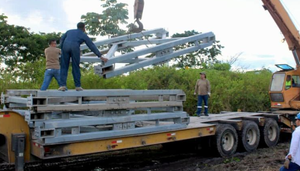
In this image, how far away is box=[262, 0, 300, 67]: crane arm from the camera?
1152cm

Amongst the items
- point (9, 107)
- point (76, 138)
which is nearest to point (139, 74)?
point (9, 107)

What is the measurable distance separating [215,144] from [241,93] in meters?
7.75

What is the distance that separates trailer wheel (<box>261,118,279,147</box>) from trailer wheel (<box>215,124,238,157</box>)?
1.47m

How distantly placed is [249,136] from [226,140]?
41.2 inches

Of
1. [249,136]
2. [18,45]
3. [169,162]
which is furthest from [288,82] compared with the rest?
[18,45]

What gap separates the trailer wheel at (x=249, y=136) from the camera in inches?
371

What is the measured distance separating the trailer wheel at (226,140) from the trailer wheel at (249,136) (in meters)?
0.32

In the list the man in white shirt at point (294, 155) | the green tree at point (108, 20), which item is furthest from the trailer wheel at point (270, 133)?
the green tree at point (108, 20)

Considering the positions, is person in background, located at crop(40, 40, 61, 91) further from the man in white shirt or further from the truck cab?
the truck cab

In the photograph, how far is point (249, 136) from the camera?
986 centimetres

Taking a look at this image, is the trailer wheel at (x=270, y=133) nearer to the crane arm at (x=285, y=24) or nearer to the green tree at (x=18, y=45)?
the crane arm at (x=285, y=24)

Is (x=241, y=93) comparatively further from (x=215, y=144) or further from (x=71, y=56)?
(x=71, y=56)

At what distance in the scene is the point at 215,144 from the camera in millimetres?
8750

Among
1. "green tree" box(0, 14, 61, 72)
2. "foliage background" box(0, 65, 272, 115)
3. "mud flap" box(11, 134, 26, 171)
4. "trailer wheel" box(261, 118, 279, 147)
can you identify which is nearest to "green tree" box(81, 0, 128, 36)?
"green tree" box(0, 14, 61, 72)
